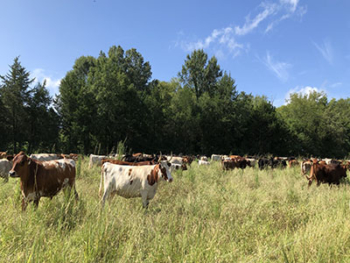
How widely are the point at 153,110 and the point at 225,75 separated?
18.2 meters

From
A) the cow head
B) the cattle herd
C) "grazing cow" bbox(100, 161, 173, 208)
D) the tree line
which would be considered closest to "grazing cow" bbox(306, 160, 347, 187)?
the cattle herd

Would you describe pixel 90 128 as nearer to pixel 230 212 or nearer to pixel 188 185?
pixel 188 185

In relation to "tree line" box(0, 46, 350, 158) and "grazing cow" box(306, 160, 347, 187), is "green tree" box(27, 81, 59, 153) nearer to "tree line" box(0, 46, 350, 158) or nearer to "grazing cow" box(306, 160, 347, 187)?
"tree line" box(0, 46, 350, 158)

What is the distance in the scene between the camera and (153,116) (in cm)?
3828

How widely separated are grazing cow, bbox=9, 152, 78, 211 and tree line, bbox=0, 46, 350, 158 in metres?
21.3

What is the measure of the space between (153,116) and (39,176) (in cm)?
3385

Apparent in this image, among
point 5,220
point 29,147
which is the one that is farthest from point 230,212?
point 29,147

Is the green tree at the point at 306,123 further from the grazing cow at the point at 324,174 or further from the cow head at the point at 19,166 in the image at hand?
the cow head at the point at 19,166

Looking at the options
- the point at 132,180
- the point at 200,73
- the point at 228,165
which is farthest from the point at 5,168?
the point at 200,73

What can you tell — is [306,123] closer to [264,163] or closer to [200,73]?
[200,73]

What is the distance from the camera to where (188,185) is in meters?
8.81

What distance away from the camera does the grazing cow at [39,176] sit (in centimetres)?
427

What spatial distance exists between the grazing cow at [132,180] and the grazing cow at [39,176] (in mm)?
931

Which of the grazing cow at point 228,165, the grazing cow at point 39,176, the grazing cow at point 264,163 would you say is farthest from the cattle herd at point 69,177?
the grazing cow at point 264,163
